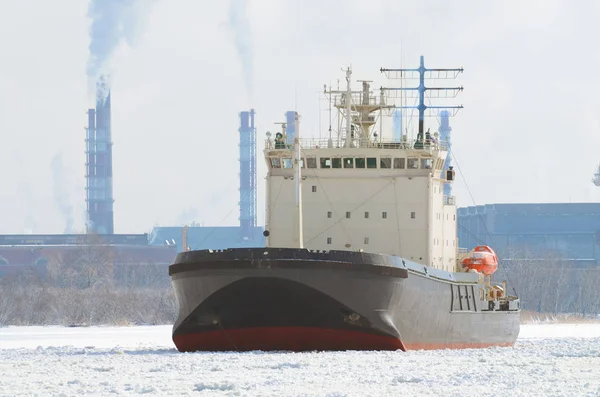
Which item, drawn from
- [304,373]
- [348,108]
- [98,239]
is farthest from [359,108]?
[98,239]

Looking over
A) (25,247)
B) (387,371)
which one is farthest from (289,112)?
(387,371)

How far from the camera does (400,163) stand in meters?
43.8

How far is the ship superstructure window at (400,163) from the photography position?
4378cm

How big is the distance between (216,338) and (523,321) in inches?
2184

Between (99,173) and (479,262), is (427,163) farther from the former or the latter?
(99,173)

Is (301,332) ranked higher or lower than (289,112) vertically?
lower

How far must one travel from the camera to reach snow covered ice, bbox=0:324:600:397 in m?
27.2

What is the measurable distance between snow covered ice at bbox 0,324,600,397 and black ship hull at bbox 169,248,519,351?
44.5 inches

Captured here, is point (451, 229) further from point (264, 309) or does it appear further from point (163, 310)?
point (163, 310)

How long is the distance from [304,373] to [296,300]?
6.91 m

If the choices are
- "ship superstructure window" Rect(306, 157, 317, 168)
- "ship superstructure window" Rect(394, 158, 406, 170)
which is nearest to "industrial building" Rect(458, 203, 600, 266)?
"ship superstructure window" Rect(394, 158, 406, 170)

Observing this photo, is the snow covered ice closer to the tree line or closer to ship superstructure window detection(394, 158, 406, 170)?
ship superstructure window detection(394, 158, 406, 170)

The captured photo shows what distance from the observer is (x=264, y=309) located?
124 ft

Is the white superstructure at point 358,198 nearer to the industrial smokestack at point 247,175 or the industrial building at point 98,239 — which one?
the industrial building at point 98,239
